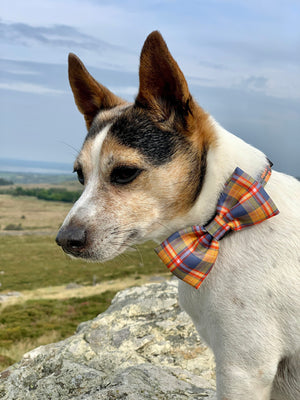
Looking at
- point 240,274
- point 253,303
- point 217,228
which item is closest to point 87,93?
point 217,228

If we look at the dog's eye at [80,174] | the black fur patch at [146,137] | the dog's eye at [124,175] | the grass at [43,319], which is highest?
the black fur patch at [146,137]

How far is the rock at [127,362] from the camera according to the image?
20.1ft

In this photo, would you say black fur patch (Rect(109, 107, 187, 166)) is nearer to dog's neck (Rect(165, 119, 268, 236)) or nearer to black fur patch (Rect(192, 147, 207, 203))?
black fur patch (Rect(192, 147, 207, 203))

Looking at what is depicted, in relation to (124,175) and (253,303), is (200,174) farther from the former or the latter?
(253,303)

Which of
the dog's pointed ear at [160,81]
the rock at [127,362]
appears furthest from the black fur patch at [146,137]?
the rock at [127,362]

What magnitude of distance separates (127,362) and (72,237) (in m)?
4.37

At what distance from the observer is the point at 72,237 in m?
4.02

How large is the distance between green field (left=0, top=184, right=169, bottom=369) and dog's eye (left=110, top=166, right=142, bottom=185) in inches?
34.4

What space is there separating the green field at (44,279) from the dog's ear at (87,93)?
1.46 meters

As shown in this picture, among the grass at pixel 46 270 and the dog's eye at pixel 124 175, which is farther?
the grass at pixel 46 270

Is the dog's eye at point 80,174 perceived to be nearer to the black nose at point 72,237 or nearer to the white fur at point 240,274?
the white fur at point 240,274

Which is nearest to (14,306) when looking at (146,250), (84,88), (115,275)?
(115,275)

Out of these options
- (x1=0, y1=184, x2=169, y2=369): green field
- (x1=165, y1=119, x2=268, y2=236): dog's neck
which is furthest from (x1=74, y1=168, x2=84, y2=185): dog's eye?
(x1=165, y1=119, x2=268, y2=236): dog's neck

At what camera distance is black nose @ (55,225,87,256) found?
159 inches
